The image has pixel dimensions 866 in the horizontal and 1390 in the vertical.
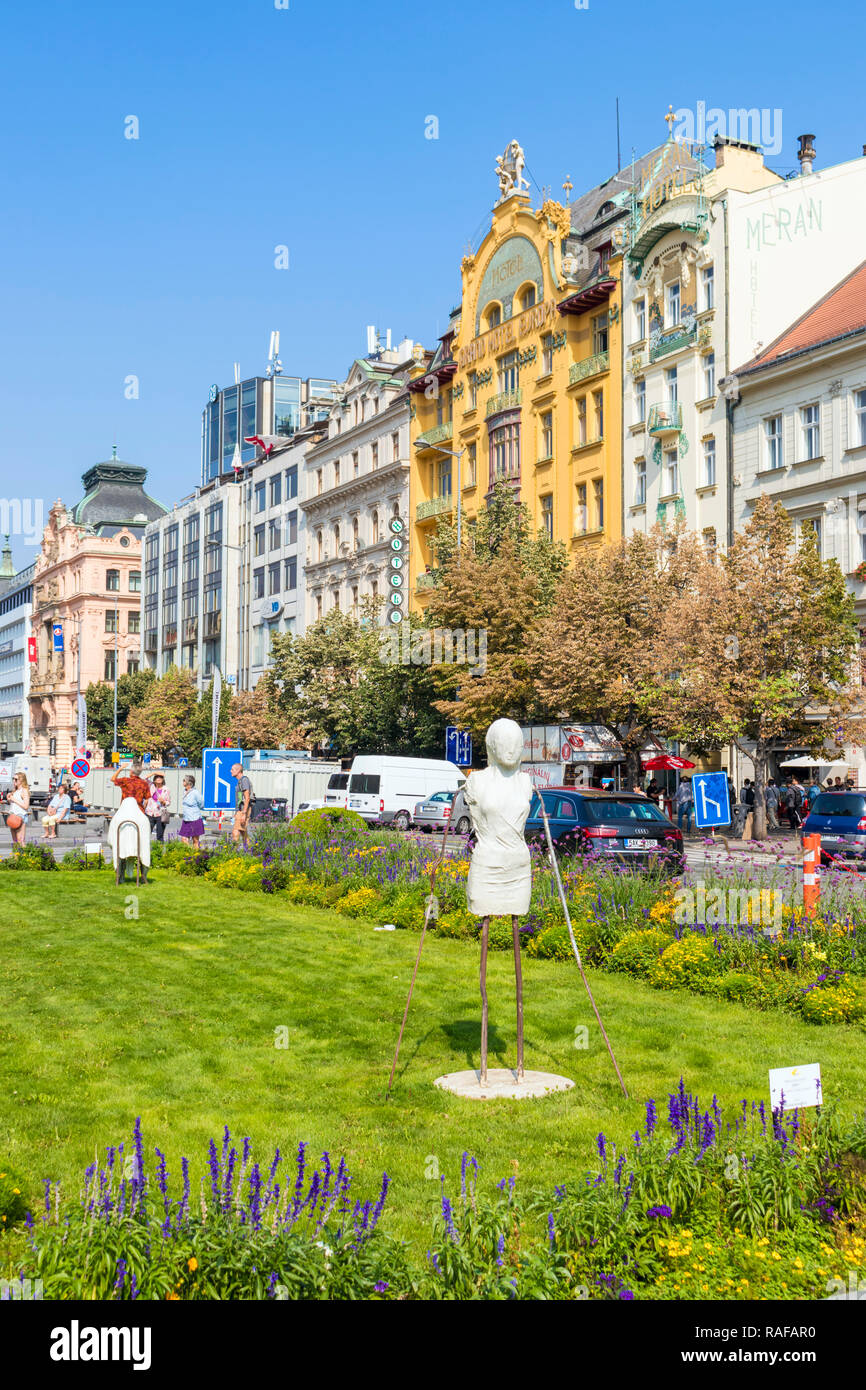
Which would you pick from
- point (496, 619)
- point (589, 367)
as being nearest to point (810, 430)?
point (496, 619)

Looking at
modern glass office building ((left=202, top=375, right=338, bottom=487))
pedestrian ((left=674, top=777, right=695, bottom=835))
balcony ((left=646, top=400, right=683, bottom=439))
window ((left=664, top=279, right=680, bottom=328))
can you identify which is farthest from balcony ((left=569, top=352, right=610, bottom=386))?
modern glass office building ((left=202, top=375, right=338, bottom=487))

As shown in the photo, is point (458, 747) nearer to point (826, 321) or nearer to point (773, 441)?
point (773, 441)

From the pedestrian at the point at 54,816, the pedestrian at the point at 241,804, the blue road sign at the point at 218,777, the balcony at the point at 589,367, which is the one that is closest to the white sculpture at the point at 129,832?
the pedestrian at the point at 241,804

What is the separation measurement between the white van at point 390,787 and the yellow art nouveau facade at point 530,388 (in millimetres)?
11846

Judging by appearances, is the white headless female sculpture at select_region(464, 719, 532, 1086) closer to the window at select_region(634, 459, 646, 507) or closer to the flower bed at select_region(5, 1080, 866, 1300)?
the flower bed at select_region(5, 1080, 866, 1300)

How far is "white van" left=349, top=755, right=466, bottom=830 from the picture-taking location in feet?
131

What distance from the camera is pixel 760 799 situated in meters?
31.6

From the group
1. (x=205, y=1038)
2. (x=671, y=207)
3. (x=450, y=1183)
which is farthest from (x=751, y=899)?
(x=671, y=207)

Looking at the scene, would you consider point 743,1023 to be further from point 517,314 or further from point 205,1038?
point 517,314

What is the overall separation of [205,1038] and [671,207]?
40.8 m

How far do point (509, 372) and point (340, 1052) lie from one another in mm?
49728

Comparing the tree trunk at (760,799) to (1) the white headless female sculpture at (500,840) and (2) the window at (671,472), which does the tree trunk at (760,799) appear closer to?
(2) the window at (671,472)

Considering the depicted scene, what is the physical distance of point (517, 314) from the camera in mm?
54656

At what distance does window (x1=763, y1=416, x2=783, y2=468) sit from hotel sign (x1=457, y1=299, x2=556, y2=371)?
14.4 meters
